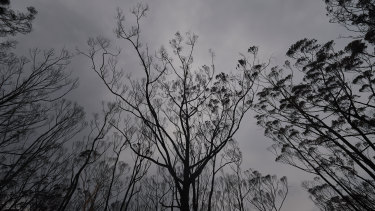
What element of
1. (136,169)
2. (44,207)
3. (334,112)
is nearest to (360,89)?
(334,112)

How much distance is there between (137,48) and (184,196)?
4.59m

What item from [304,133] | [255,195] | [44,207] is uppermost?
[255,195]

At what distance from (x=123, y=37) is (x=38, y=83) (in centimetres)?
389

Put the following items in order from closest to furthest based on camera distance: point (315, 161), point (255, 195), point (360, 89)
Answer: point (360, 89) < point (315, 161) < point (255, 195)

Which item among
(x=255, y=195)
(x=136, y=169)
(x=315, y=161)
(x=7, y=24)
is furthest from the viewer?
(x=255, y=195)

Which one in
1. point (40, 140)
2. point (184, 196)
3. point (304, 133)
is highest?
point (304, 133)

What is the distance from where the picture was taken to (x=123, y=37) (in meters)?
7.16

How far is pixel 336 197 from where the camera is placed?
54.0ft

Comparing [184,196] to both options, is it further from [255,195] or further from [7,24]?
[255,195]

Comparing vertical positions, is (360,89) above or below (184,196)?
above

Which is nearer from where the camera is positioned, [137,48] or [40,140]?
[137,48]

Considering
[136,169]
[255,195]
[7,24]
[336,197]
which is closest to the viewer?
[7,24]

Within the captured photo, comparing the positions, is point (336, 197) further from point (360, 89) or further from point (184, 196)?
point (184, 196)

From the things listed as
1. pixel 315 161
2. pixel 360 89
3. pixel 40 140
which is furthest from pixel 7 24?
pixel 315 161
